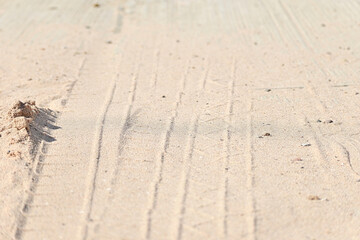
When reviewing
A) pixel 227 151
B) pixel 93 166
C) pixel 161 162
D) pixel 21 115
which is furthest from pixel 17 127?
pixel 227 151

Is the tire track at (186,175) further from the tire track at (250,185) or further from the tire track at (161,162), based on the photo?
the tire track at (250,185)

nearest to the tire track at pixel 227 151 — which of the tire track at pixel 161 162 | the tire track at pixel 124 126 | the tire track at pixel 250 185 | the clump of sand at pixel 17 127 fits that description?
the tire track at pixel 250 185

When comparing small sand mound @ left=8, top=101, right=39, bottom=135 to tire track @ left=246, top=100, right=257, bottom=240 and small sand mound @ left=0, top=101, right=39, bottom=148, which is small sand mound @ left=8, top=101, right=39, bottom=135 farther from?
tire track @ left=246, top=100, right=257, bottom=240

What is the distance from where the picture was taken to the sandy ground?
12.8ft

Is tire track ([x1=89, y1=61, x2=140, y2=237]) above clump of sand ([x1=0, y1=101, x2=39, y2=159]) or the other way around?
the other way around

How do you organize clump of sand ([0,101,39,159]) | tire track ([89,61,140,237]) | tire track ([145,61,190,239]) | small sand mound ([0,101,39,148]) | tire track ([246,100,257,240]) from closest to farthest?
tire track ([246,100,257,240]), tire track ([145,61,190,239]), tire track ([89,61,140,237]), clump of sand ([0,101,39,159]), small sand mound ([0,101,39,148])

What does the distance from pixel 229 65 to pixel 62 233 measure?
12.2ft

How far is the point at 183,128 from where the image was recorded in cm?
519

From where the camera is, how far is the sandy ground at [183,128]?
3.91m

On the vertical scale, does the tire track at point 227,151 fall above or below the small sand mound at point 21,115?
below

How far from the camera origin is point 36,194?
13.6 ft

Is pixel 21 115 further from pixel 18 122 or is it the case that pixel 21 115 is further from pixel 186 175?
pixel 186 175

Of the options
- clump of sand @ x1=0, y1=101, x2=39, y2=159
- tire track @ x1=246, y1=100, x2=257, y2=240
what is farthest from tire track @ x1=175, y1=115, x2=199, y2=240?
clump of sand @ x1=0, y1=101, x2=39, y2=159

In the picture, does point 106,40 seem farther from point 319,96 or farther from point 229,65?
point 319,96
